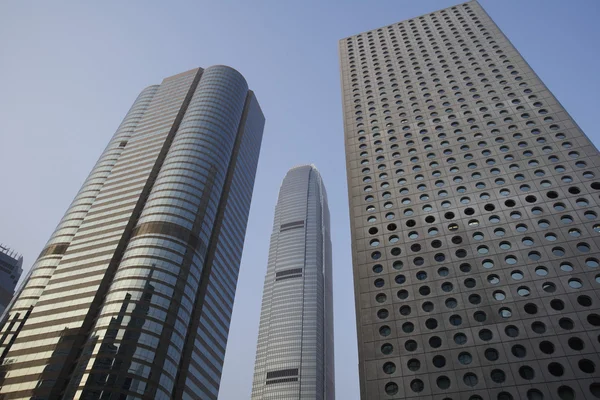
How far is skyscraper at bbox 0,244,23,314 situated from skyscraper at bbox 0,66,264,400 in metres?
54.3

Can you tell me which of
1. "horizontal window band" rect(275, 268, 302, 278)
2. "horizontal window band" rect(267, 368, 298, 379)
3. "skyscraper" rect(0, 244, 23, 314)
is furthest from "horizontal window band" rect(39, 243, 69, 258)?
"horizontal window band" rect(275, 268, 302, 278)

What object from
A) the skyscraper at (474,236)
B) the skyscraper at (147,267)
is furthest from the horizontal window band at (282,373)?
the skyscraper at (474,236)

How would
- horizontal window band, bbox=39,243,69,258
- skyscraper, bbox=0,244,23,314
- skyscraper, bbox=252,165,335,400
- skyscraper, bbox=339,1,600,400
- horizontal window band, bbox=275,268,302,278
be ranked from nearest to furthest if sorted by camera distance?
1. skyscraper, bbox=339,1,600,400
2. horizontal window band, bbox=39,243,69,258
3. skyscraper, bbox=0,244,23,314
4. skyscraper, bbox=252,165,335,400
5. horizontal window band, bbox=275,268,302,278

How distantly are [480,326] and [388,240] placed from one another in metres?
12.2

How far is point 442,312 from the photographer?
38125 millimetres

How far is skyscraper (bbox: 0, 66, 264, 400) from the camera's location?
6719 centimetres

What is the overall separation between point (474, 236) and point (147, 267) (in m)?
53.0

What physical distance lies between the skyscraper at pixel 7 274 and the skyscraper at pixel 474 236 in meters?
119

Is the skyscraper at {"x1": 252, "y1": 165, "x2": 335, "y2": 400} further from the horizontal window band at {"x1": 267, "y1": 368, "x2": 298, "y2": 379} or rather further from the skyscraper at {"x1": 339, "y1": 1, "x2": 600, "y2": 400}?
the skyscraper at {"x1": 339, "y1": 1, "x2": 600, "y2": 400}

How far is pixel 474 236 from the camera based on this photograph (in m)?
42.7

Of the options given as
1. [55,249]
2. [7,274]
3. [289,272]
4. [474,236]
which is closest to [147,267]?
[55,249]

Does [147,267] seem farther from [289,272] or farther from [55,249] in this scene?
[289,272]

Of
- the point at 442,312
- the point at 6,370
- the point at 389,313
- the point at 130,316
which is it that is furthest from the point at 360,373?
the point at 6,370

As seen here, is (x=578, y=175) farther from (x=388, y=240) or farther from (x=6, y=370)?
(x=6, y=370)
